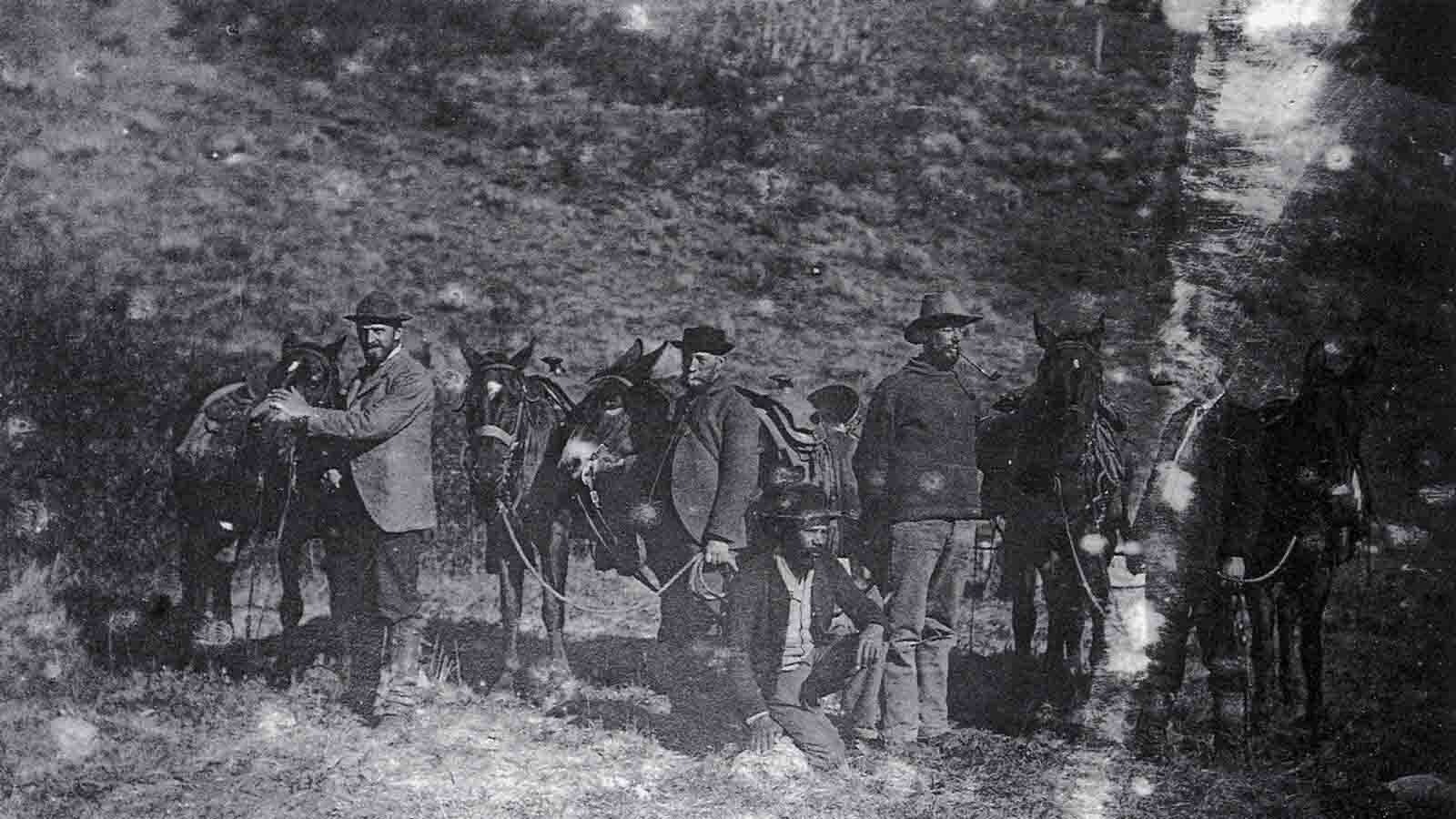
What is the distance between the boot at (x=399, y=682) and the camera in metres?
4.94

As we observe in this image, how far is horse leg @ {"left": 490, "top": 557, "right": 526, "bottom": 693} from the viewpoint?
16.3 ft

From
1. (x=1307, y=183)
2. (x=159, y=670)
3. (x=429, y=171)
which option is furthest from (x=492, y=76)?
(x=1307, y=183)

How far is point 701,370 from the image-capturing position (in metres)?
4.98

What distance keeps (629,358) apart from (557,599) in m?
0.98

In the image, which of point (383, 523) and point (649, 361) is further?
point (649, 361)

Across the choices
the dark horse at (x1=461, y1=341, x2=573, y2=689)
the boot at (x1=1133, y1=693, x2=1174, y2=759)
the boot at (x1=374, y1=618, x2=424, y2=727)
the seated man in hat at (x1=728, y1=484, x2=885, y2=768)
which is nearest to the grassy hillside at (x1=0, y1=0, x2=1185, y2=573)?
the dark horse at (x1=461, y1=341, x2=573, y2=689)

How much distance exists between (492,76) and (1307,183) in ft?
11.0

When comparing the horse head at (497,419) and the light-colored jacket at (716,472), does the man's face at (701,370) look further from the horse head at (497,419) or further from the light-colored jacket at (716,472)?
the horse head at (497,419)

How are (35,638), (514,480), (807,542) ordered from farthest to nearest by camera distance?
1. (35,638)
2. (514,480)
3. (807,542)

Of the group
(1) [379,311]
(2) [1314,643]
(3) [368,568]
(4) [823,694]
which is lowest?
(4) [823,694]

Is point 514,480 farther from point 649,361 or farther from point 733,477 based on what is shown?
point 733,477

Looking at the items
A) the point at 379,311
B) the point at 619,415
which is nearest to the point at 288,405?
the point at 379,311

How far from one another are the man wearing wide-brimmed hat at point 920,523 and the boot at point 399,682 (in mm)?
1818

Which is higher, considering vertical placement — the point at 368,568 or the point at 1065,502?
the point at 1065,502
